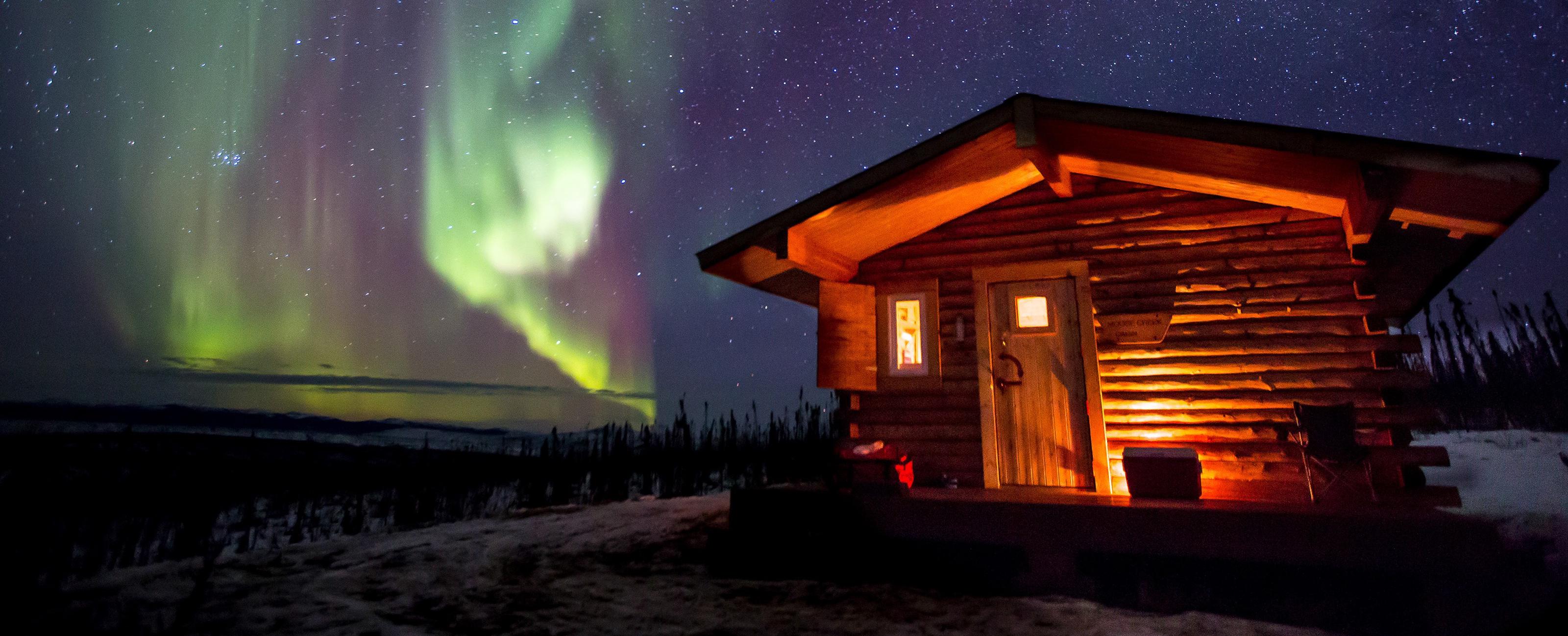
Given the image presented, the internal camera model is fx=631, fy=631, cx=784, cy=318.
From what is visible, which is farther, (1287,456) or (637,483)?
(637,483)

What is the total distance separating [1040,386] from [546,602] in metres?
4.71

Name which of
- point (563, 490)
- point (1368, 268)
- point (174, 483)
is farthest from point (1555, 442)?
point (174, 483)

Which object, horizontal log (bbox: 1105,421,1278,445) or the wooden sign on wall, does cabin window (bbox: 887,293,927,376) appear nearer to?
the wooden sign on wall

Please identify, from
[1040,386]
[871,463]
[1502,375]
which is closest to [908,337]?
[1040,386]

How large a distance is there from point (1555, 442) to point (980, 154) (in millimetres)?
22856

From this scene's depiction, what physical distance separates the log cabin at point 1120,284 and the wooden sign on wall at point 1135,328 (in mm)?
16

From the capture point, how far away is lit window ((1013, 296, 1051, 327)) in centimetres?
624

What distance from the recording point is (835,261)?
6734 millimetres

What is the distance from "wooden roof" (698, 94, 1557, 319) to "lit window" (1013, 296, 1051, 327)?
107 cm

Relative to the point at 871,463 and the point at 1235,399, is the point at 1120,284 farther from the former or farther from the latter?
the point at 871,463

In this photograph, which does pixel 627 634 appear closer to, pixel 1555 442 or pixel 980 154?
pixel 980 154

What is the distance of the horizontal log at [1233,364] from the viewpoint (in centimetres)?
518

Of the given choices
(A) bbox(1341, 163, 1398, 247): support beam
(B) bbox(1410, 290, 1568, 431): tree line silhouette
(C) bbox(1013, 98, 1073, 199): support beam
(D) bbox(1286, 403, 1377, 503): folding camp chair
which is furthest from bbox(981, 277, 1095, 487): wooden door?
(B) bbox(1410, 290, 1568, 431): tree line silhouette

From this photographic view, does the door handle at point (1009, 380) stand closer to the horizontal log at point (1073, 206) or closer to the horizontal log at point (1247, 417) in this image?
the horizontal log at point (1247, 417)
